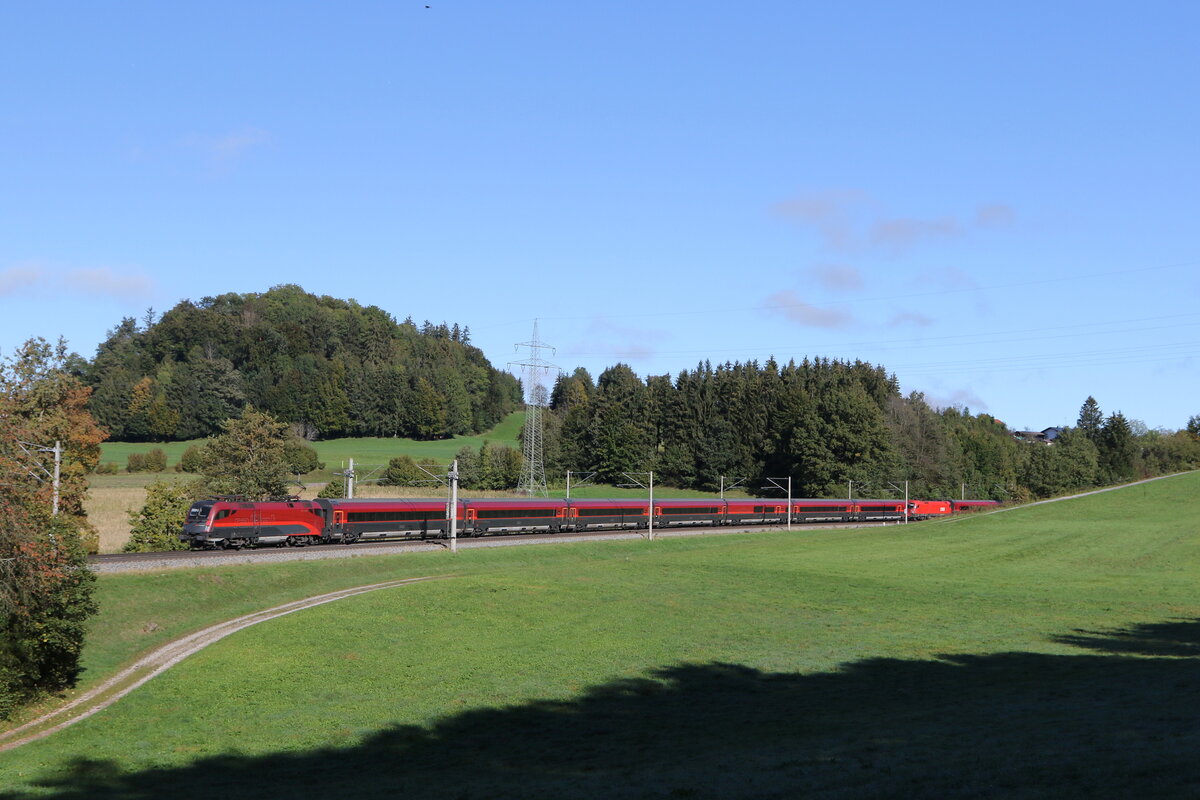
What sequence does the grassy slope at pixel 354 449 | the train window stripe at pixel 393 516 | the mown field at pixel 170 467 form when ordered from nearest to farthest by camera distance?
the train window stripe at pixel 393 516 < the mown field at pixel 170 467 < the grassy slope at pixel 354 449

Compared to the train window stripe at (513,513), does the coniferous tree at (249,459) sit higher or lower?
higher

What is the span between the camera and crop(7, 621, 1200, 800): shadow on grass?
15.8 meters

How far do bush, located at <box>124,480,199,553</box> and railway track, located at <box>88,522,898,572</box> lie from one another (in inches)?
486

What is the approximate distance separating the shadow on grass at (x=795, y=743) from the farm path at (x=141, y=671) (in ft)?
23.5

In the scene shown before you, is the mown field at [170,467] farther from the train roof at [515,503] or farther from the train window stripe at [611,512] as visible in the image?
the train window stripe at [611,512]

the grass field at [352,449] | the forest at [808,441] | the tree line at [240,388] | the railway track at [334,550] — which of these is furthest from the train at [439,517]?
the tree line at [240,388]

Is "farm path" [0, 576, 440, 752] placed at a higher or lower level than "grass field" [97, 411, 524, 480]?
lower

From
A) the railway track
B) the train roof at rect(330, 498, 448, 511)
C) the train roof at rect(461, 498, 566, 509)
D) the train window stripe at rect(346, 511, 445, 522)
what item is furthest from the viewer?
the train roof at rect(461, 498, 566, 509)

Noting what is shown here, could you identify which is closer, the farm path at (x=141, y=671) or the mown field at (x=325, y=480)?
the farm path at (x=141, y=671)

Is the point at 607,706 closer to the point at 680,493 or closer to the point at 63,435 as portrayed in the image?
the point at 63,435

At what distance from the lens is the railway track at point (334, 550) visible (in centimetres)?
4981

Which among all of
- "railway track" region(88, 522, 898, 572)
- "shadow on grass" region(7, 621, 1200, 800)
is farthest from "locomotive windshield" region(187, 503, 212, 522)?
"shadow on grass" region(7, 621, 1200, 800)

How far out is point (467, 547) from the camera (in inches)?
2648

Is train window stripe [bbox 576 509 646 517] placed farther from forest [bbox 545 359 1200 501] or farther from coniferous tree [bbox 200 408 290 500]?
forest [bbox 545 359 1200 501]
